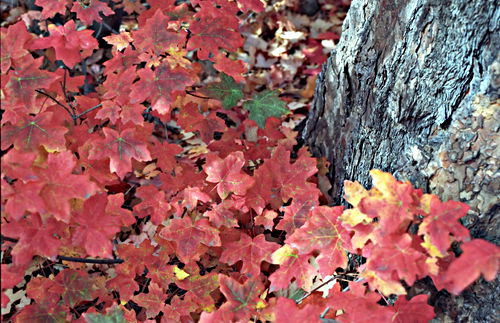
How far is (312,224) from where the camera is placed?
1.68 metres

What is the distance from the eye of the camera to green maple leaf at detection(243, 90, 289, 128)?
2.20 m

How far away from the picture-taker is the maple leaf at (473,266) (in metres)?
1.16

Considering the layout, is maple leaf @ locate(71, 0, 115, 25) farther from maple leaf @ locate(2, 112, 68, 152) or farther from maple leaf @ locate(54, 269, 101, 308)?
maple leaf @ locate(54, 269, 101, 308)

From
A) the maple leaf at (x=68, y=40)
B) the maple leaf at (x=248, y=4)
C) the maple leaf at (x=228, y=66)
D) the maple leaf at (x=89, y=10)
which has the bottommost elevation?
the maple leaf at (x=228, y=66)

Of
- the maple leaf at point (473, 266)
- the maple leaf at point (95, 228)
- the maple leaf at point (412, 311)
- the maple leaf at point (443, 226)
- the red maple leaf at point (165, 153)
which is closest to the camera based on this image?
the maple leaf at point (473, 266)

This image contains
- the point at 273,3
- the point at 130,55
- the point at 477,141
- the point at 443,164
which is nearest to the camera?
the point at 477,141

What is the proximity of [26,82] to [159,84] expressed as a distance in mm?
435

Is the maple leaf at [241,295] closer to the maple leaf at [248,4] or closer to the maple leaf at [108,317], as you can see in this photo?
the maple leaf at [108,317]

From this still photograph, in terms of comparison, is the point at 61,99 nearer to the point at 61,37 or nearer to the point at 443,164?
the point at 61,37

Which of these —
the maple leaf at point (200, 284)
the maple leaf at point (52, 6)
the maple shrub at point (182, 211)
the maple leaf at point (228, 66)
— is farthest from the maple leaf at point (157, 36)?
the maple leaf at point (200, 284)

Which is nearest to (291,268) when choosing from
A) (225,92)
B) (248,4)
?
(225,92)

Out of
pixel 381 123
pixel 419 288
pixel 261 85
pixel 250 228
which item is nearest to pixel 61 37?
pixel 250 228

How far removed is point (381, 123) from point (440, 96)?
32 centimetres

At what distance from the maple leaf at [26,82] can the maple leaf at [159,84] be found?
11.4 inches
